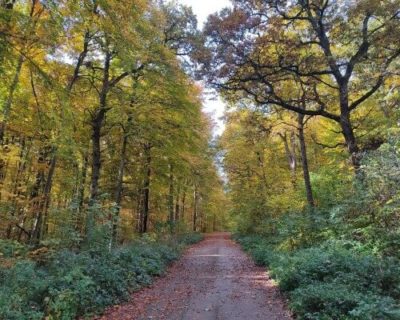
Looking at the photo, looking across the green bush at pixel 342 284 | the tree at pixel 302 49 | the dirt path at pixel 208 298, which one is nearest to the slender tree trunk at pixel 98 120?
the tree at pixel 302 49

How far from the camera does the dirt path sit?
22.9 ft

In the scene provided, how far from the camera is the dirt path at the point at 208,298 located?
6973 mm

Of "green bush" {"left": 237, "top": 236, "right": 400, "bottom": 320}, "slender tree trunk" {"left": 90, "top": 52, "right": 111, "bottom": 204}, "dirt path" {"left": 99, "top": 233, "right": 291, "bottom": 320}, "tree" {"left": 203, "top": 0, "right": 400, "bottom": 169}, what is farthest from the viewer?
"slender tree trunk" {"left": 90, "top": 52, "right": 111, "bottom": 204}

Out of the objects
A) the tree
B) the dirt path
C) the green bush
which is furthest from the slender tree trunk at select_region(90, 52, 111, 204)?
the green bush

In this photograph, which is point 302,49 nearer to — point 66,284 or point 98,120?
point 98,120

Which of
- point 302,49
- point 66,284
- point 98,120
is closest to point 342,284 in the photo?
point 66,284

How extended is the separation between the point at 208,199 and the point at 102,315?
109 feet

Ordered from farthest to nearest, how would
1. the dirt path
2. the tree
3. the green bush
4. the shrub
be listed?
the tree
the dirt path
the shrub
the green bush

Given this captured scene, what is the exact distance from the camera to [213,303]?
787 cm

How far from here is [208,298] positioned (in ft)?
27.5

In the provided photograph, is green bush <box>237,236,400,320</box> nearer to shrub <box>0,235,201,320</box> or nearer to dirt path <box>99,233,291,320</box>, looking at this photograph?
dirt path <box>99,233,291,320</box>

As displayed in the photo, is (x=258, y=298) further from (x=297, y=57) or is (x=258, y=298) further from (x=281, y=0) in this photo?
(x=281, y=0)

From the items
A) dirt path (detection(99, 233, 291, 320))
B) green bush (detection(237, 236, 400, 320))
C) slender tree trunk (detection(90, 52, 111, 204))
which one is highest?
slender tree trunk (detection(90, 52, 111, 204))

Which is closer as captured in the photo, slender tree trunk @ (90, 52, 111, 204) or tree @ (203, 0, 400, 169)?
tree @ (203, 0, 400, 169)
